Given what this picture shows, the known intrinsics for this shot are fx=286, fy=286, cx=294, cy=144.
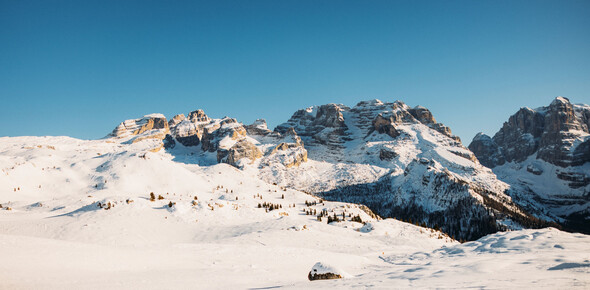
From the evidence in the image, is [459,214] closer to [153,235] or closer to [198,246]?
[153,235]

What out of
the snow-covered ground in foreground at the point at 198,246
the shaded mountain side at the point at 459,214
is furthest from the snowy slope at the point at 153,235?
the shaded mountain side at the point at 459,214

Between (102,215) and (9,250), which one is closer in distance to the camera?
(9,250)

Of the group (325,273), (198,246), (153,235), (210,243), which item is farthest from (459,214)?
(325,273)

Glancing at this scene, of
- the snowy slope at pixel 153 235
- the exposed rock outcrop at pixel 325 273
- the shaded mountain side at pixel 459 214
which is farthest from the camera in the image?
the shaded mountain side at pixel 459 214

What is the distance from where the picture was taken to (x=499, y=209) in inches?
5463

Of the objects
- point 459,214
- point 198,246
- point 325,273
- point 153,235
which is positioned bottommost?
point 459,214

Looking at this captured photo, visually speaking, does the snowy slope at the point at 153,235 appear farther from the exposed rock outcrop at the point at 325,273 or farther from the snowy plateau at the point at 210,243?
the exposed rock outcrop at the point at 325,273

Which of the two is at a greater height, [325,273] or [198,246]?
[198,246]

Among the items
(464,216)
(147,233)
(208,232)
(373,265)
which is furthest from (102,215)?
(464,216)

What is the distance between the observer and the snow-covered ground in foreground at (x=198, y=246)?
10.5m

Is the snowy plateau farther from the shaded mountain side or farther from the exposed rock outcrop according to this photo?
the shaded mountain side

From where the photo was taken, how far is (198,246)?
2031cm

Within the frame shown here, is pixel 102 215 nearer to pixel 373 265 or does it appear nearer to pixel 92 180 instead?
pixel 373 265

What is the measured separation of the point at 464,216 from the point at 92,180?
464 ft
